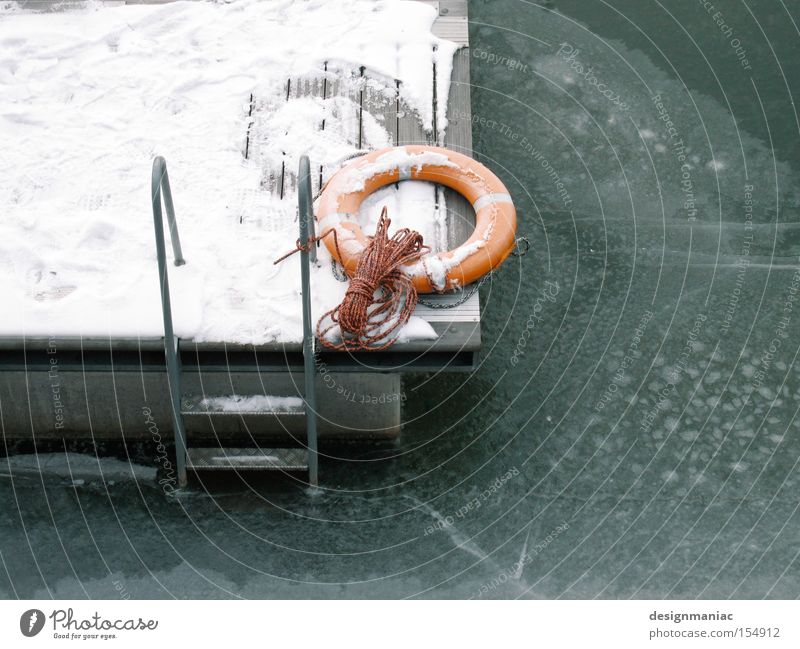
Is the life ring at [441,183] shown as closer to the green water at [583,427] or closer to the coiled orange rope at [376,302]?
the coiled orange rope at [376,302]

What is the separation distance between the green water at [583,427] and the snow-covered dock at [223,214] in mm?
398

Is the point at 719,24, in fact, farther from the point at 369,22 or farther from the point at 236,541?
the point at 236,541

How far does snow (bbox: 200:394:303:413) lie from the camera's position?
15.0ft

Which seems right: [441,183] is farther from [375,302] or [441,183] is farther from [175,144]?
[175,144]

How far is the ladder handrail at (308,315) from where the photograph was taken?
4094 millimetres

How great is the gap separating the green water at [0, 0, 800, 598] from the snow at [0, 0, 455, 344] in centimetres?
78

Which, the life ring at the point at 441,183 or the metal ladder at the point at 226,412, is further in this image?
the life ring at the point at 441,183

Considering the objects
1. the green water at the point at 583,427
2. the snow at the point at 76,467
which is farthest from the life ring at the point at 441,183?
the snow at the point at 76,467

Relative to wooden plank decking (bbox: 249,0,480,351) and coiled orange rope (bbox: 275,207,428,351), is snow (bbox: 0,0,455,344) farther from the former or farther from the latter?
coiled orange rope (bbox: 275,207,428,351)

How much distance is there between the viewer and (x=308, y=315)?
4.29 m
